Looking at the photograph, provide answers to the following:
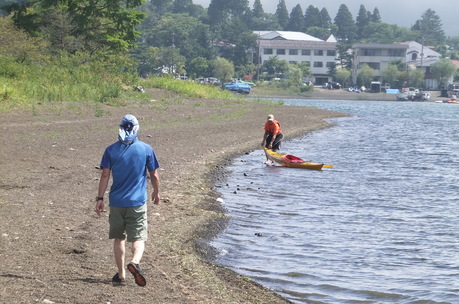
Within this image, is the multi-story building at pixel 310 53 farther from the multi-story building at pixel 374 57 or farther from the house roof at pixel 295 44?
the multi-story building at pixel 374 57

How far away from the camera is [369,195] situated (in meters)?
19.6

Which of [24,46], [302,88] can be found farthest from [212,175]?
[302,88]

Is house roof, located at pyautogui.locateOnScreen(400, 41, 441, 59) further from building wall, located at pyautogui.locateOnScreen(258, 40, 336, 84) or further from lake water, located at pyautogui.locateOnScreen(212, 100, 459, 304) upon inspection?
lake water, located at pyautogui.locateOnScreen(212, 100, 459, 304)

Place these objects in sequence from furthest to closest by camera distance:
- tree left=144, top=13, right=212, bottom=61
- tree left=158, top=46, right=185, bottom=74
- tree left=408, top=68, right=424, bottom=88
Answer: tree left=408, top=68, right=424, bottom=88 → tree left=144, top=13, right=212, bottom=61 → tree left=158, top=46, right=185, bottom=74

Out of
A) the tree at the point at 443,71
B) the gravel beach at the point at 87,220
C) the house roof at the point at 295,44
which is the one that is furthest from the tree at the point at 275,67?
the gravel beach at the point at 87,220

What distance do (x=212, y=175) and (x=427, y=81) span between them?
13575 cm

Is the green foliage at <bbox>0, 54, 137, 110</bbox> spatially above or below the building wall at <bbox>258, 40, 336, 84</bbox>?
below

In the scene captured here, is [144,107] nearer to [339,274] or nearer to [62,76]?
[62,76]

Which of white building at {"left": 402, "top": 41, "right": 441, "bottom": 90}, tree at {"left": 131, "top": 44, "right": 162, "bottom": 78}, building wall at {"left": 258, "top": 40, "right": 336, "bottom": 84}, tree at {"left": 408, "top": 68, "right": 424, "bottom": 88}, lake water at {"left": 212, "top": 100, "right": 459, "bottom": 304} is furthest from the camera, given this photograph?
building wall at {"left": 258, "top": 40, "right": 336, "bottom": 84}

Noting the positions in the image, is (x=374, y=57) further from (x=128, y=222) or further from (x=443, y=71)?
(x=128, y=222)

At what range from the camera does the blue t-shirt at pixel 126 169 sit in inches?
327

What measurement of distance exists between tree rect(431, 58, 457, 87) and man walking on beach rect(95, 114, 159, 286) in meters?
144

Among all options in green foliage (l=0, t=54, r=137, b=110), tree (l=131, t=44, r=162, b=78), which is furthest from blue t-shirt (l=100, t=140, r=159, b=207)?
tree (l=131, t=44, r=162, b=78)

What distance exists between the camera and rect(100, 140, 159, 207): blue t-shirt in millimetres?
8297
